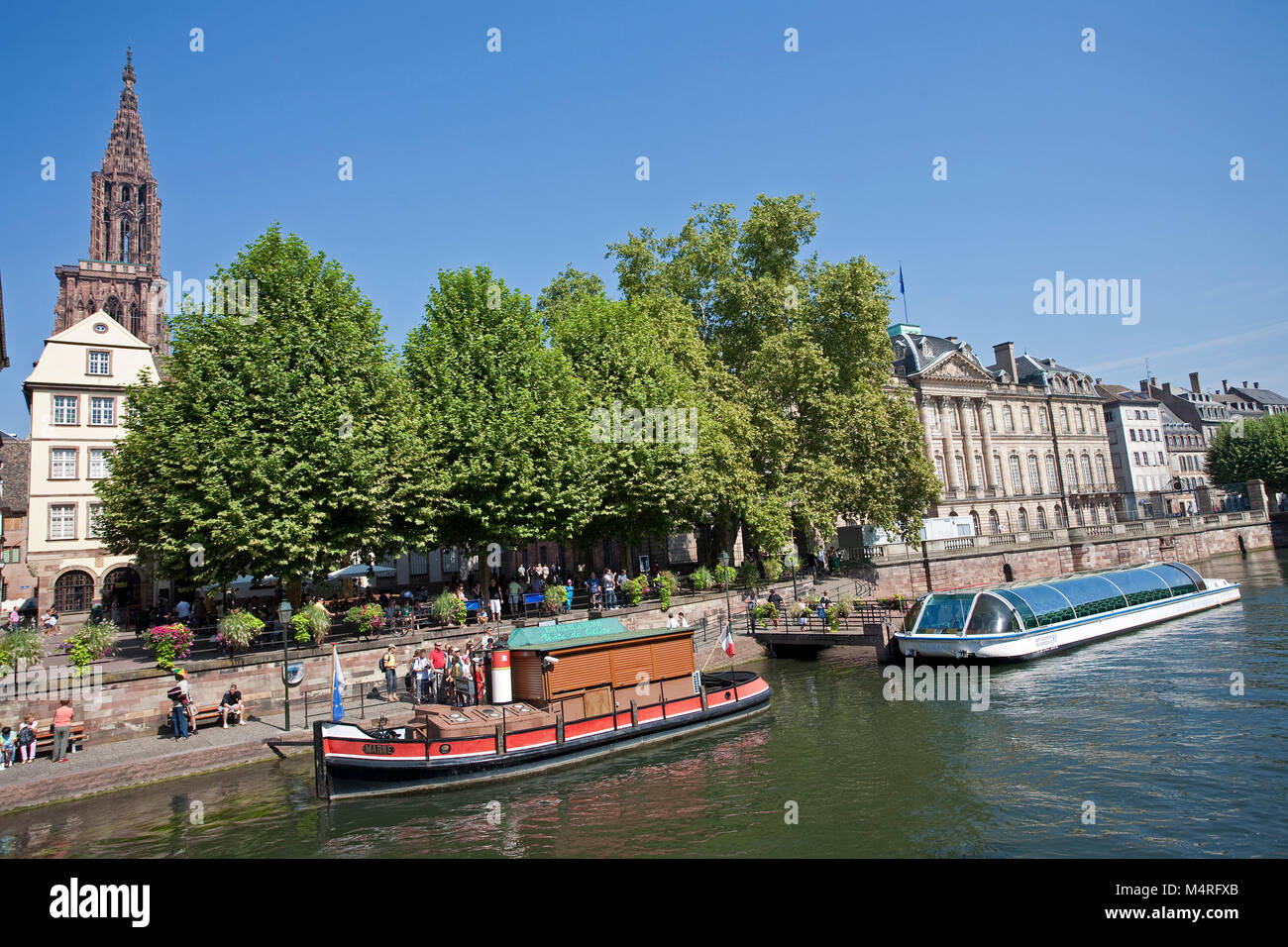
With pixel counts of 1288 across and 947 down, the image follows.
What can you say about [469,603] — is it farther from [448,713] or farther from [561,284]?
[561,284]

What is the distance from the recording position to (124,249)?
336 ft

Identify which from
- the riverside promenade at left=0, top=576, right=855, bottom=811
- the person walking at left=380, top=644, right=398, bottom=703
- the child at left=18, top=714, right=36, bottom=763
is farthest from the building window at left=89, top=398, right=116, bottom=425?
the child at left=18, top=714, right=36, bottom=763

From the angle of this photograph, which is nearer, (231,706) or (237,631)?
(231,706)

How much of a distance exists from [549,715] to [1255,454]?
96238mm

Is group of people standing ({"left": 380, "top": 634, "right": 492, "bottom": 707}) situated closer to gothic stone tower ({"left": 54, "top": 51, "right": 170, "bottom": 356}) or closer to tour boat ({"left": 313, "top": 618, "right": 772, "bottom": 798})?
tour boat ({"left": 313, "top": 618, "right": 772, "bottom": 798})

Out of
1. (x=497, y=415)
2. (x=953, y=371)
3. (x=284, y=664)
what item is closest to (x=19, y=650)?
(x=284, y=664)

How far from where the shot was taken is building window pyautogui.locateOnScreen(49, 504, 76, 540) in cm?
4166

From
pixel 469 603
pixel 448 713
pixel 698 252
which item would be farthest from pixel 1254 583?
pixel 448 713

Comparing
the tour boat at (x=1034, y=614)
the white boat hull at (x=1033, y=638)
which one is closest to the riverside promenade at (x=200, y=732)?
the white boat hull at (x=1033, y=638)

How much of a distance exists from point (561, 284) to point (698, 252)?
10.3 m

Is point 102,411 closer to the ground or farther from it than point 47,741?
farther from it

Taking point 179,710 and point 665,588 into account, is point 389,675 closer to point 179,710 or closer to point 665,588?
point 179,710

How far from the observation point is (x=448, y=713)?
20.0 meters

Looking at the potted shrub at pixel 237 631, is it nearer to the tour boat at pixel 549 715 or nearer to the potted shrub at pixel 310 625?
the potted shrub at pixel 310 625
